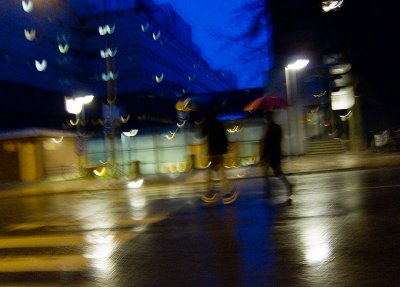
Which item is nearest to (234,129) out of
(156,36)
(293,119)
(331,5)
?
(293,119)

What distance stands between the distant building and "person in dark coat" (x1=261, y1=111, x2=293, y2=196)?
38.6 metres

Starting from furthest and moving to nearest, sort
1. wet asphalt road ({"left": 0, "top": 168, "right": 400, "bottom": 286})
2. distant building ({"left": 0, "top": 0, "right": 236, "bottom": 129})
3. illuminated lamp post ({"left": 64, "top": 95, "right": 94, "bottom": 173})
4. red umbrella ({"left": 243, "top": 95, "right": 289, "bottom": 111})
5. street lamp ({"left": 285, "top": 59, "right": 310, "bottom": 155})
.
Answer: distant building ({"left": 0, "top": 0, "right": 236, "bottom": 129})
street lamp ({"left": 285, "top": 59, "right": 310, "bottom": 155})
illuminated lamp post ({"left": 64, "top": 95, "right": 94, "bottom": 173})
red umbrella ({"left": 243, "top": 95, "right": 289, "bottom": 111})
wet asphalt road ({"left": 0, "top": 168, "right": 400, "bottom": 286})

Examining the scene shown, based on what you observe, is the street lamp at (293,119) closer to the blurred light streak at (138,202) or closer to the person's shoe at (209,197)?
the blurred light streak at (138,202)

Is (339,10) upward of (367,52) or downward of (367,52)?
upward

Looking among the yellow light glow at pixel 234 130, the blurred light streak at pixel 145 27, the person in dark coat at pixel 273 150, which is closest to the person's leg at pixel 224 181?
the person in dark coat at pixel 273 150

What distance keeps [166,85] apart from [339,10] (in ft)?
178

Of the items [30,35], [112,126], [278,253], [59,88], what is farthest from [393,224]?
[59,88]

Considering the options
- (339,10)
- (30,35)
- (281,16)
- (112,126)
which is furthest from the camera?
(30,35)

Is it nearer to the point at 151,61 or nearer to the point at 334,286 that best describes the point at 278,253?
the point at 334,286

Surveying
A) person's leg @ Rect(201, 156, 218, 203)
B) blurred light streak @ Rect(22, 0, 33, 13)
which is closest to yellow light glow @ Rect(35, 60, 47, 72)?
blurred light streak @ Rect(22, 0, 33, 13)

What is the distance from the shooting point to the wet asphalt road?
219 inches

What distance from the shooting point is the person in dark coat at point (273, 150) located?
10.1m

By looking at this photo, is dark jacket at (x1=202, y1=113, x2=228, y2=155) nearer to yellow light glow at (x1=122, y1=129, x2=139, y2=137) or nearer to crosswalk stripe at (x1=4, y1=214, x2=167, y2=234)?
crosswalk stripe at (x1=4, y1=214, x2=167, y2=234)

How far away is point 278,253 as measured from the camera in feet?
20.6
